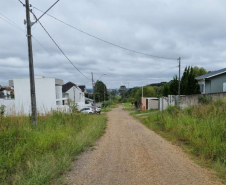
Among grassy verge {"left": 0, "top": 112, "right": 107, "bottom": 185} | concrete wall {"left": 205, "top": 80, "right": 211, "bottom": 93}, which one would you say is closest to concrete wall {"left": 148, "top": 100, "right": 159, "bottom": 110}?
concrete wall {"left": 205, "top": 80, "right": 211, "bottom": 93}

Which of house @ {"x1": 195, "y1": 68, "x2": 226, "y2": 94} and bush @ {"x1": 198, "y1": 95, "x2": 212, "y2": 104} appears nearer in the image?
bush @ {"x1": 198, "y1": 95, "x2": 212, "y2": 104}

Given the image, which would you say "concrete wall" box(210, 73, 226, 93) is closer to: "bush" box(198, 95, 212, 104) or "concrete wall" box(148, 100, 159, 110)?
"bush" box(198, 95, 212, 104)

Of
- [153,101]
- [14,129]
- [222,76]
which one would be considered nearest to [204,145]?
[14,129]

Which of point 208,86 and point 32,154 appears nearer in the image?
point 32,154

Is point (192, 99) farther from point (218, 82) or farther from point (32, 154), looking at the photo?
point (32, 154)

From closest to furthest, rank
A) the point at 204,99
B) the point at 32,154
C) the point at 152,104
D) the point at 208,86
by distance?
the point at 32,154 → the point at 204,99 → the point at 208,86 → the point at 152,104

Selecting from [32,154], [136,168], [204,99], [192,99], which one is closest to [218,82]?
[192,99]

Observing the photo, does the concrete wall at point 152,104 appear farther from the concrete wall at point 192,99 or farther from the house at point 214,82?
the concrete wall at point 192,99

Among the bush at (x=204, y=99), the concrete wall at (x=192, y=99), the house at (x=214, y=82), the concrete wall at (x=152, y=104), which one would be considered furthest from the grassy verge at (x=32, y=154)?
the concrete wall at (x=152, y=104)

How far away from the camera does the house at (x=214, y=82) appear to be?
67.2 feet

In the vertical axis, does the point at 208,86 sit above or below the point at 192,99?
above

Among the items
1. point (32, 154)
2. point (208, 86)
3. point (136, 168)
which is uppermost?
point (208, 86)

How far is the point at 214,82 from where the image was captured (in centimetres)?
2158

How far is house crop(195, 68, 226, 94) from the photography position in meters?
20.5
